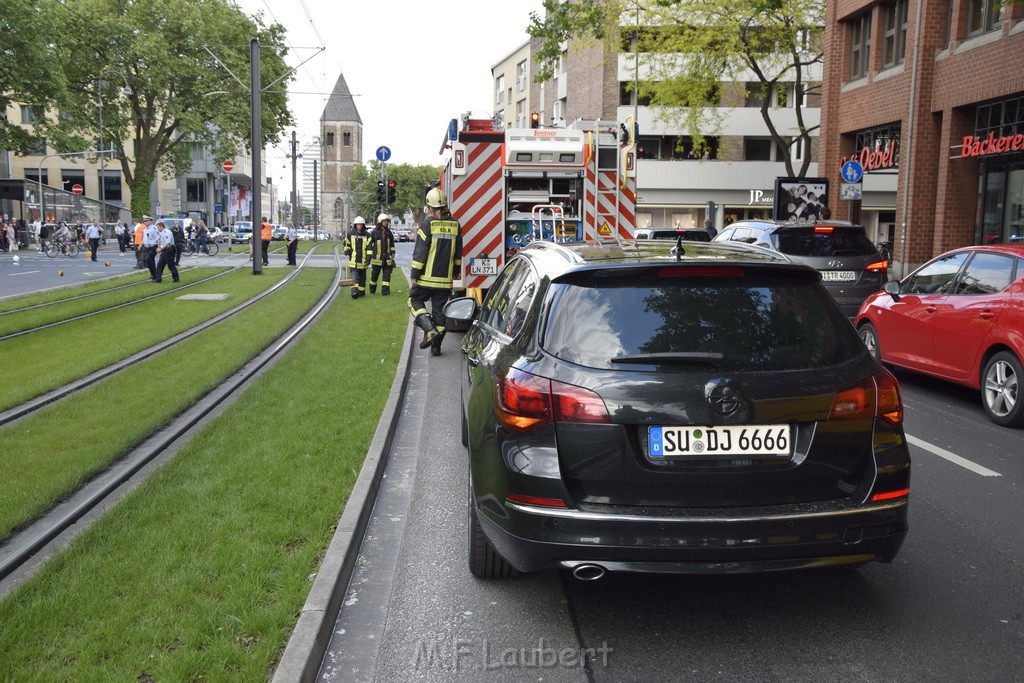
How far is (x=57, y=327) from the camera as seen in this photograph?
591 inches

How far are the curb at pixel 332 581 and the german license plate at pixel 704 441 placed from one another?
142 cm

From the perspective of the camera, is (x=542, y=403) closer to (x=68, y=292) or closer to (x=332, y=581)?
(x=332, y=581)

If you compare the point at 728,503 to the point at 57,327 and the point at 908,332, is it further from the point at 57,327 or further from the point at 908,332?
the point at 57,327

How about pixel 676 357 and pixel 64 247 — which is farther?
pixel 64 247

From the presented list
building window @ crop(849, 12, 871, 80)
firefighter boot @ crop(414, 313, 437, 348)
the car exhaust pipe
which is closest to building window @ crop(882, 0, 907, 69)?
building window @ crop(849, 12, 871, 80)

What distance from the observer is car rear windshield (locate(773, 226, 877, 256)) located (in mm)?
13773

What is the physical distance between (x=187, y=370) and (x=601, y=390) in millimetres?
8064

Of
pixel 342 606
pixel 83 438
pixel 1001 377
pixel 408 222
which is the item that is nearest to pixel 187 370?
pixel 83 438

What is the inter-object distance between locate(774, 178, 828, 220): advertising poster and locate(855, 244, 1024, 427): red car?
16.1m

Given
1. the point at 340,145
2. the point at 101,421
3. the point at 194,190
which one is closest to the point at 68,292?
the point at 101,421

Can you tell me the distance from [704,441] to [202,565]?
7.68 feet

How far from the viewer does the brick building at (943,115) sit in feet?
70.8

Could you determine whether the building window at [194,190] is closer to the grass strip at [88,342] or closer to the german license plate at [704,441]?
the grass strip at [88,342]

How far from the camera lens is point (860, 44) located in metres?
28.3
